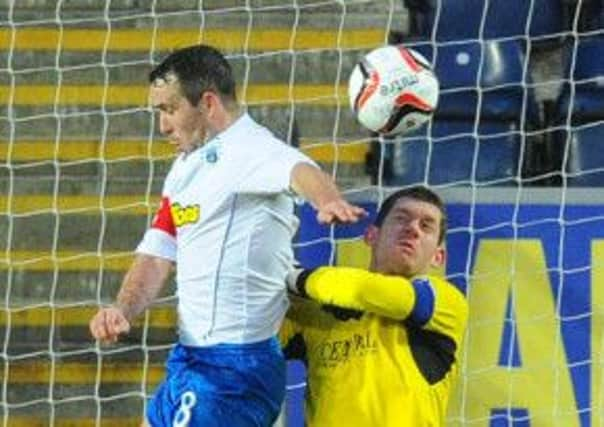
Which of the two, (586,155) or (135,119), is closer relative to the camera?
(586,155)

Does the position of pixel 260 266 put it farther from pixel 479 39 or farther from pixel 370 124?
pixel 479 39

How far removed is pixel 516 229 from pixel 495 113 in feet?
3.38

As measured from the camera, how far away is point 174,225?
3.23 metres

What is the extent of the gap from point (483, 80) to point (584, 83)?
0.30 metres

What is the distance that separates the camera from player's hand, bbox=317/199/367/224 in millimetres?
2682

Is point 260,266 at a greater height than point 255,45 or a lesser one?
lesser

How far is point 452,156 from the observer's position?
15.3 feet

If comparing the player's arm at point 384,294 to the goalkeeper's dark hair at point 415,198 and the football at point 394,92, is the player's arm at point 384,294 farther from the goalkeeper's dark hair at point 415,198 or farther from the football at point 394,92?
the football at point 394,92

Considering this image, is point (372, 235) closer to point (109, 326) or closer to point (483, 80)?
point (109, 326)

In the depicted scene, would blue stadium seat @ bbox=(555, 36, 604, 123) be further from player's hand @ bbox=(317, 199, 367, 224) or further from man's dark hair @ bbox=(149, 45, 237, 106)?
player's hand @ bbox=(317, 199, 367, 224)

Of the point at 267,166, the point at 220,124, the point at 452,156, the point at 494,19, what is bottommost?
the point at 267,166

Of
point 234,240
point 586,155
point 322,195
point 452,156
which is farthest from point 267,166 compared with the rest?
point 586,155

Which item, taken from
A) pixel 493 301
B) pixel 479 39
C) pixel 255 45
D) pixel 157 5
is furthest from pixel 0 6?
pixel 493 301

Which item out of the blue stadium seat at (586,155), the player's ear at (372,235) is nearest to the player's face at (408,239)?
the player's ear at (372,235)
